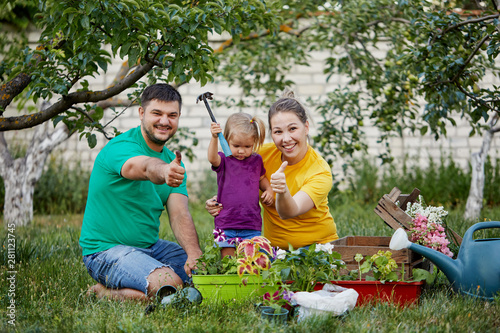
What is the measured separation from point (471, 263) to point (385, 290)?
0.48 metres

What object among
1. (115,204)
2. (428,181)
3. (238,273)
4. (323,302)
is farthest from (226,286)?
(428,181)

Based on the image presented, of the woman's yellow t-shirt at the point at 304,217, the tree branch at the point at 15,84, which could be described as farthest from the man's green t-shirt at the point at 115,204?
the tree branch at the point at 15,84

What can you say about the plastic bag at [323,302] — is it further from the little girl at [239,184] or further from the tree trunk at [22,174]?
the tree trunk at [22,174]

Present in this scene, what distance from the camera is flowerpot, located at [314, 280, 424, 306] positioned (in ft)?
8.29

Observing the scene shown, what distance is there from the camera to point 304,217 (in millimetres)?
3072

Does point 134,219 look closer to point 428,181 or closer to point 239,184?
point 239,184

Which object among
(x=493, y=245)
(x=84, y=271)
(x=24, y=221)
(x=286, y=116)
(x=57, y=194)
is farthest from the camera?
(x=57, y=194)

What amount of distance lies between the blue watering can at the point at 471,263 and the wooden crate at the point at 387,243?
13 centimetres

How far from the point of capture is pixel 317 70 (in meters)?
8.84

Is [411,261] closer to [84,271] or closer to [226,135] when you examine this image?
[226,135]

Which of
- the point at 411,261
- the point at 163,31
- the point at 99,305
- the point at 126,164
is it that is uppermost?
the point at 163,31

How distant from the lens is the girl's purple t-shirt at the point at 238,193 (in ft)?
9.70

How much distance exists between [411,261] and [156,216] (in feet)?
5.32

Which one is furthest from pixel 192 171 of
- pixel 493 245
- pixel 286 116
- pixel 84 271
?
pixel 493 245
